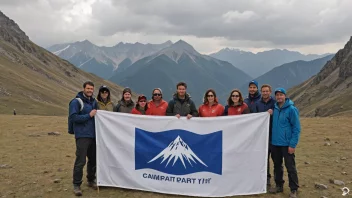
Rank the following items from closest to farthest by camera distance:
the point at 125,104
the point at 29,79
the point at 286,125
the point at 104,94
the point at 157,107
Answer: the point at 286,125 → the point at 104,94 → the point at 157,107 → the point at 125,104 → the point at 29,79

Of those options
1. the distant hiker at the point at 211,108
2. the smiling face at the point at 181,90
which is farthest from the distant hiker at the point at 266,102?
the smiling face at the point at 181,90

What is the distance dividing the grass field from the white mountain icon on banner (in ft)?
4.22

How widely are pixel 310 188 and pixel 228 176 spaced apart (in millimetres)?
3089

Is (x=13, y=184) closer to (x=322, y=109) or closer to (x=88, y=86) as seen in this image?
(x=88, y=86)

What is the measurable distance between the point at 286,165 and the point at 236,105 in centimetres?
252

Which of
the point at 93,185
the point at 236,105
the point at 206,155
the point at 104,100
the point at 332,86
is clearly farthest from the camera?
the point at 332,86

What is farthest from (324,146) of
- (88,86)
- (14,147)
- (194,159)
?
(14,147)

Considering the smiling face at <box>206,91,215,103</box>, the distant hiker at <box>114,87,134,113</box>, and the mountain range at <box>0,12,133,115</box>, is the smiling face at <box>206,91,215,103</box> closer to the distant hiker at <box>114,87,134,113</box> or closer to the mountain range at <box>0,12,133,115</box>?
the distant hiker at <box>114,87,134,113</box>

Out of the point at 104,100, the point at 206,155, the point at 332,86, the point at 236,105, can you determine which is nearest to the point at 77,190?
the point at 104,100

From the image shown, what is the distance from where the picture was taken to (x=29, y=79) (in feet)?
327

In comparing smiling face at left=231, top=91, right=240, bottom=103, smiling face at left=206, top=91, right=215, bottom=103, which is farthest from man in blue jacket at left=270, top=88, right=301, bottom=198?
smiling face at left=206, top=91, right=215, bottom=103

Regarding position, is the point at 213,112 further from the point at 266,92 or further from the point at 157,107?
the point at 157,107

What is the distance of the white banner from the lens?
10531mm

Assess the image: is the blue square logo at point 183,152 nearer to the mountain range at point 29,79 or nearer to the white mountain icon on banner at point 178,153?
the white mountain icon on banner at point 178,153
